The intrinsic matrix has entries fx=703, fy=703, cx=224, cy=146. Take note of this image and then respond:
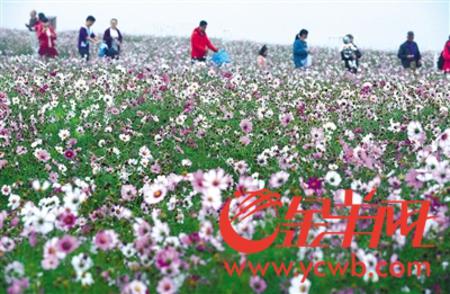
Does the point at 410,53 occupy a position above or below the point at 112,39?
below

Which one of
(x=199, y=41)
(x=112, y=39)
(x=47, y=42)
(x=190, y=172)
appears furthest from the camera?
(x=47, y=42)

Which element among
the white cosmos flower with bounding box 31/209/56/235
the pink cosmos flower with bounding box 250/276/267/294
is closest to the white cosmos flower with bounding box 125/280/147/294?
the pink cosmos flower with bounding box 250/276/267/294

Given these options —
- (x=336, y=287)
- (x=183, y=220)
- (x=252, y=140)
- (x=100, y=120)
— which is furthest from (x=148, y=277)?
(x=100, y=120)

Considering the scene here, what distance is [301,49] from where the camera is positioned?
21.8 m

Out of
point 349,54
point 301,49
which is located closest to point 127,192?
point 301,49

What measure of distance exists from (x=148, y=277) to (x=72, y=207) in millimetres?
872

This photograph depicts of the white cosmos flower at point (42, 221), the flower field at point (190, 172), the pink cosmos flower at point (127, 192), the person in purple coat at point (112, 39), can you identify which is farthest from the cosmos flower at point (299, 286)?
the person in purple coat at point (112, 39)

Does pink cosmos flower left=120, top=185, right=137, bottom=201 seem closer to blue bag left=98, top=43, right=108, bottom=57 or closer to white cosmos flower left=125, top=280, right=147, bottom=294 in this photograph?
white cosmos flower left=125, top=280, right=147, bottom=294

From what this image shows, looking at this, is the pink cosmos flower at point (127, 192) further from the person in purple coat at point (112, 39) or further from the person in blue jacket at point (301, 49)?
the person in purple coat at point (112, 39)

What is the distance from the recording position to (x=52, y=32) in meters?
22.7

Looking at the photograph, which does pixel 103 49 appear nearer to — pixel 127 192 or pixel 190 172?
pixel 190 172

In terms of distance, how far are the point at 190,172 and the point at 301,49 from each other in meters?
13.5

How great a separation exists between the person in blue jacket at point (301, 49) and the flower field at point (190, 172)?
4.14 m

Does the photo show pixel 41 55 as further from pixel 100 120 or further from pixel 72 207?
pixel 72 207
